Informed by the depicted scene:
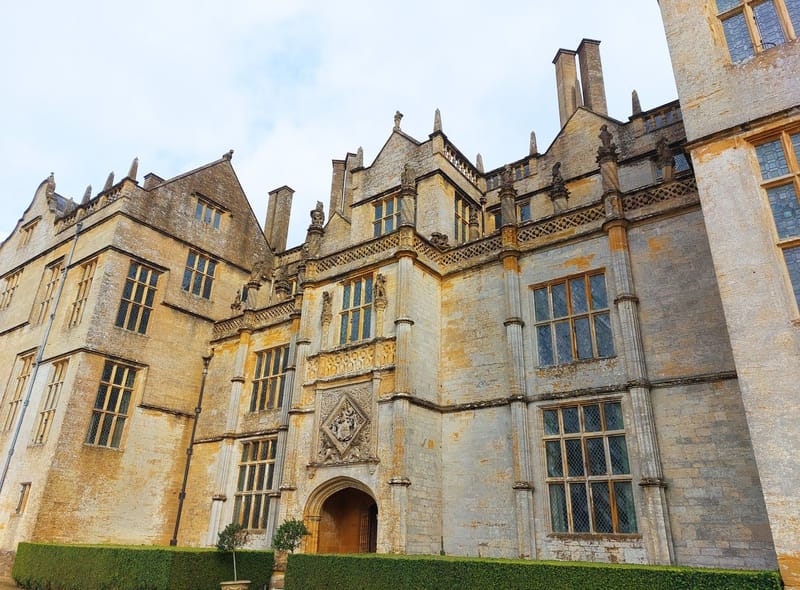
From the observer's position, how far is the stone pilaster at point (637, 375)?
1070cm

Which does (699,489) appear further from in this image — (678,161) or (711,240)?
(678,161)

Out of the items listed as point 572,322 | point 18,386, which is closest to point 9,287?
point 18,386

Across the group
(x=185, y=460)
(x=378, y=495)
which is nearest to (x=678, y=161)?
(x=378, y=495)

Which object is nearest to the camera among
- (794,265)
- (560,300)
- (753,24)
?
(794,265)

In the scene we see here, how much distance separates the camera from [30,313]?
23.1 metres

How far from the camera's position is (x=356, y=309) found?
16.3 meters

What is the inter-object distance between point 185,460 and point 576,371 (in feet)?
50.1

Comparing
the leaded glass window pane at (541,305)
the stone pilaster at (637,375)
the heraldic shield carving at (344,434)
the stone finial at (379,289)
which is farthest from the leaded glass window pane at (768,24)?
the heraldic shield carving at (344,434)

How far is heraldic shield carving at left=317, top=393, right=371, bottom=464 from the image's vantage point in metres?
14.3

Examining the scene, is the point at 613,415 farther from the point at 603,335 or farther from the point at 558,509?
the point at 558,509

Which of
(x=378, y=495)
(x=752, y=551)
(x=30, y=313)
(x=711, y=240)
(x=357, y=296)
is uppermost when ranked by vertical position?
(x=30, y=313)

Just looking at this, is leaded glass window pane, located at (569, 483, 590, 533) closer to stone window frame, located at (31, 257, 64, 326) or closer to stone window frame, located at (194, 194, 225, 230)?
stone window frame, located at (194, 194, 225, 230)

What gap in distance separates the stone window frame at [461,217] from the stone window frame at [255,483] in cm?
943

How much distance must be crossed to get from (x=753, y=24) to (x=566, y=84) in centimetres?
1285
